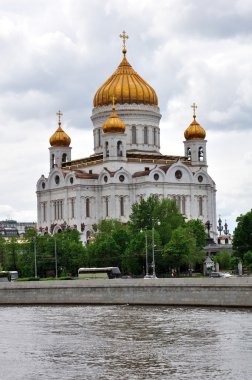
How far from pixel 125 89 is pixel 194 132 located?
28.6 ft

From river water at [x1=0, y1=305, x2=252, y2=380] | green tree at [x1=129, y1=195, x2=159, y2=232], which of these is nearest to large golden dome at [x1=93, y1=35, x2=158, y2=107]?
green tree at [x1=129, y1=195, x2=159, y2=232]

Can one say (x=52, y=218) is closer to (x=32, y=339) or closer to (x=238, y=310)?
(x=238, y=310)

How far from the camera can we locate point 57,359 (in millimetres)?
40500

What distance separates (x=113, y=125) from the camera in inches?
4296

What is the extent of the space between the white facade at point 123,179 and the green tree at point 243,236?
21059 millimetres

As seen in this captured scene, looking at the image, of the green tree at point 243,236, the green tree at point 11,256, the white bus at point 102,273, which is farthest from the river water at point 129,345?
the green tree at point 11,256

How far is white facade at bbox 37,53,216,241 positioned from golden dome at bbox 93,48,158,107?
659mm

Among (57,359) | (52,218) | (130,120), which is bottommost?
(57,359)

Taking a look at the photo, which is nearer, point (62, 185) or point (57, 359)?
point (57, 359)

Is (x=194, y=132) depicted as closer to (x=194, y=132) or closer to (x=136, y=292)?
(x=194, y=132)

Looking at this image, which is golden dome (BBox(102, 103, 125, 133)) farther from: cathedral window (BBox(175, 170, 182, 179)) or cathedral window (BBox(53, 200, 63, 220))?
cathedral window (BBox(53, 200, 63, 220))

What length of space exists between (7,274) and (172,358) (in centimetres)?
4731

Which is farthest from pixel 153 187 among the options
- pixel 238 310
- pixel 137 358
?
pixel 137 358

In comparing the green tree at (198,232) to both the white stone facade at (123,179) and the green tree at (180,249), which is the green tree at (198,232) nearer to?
the green tree at (180,249)
